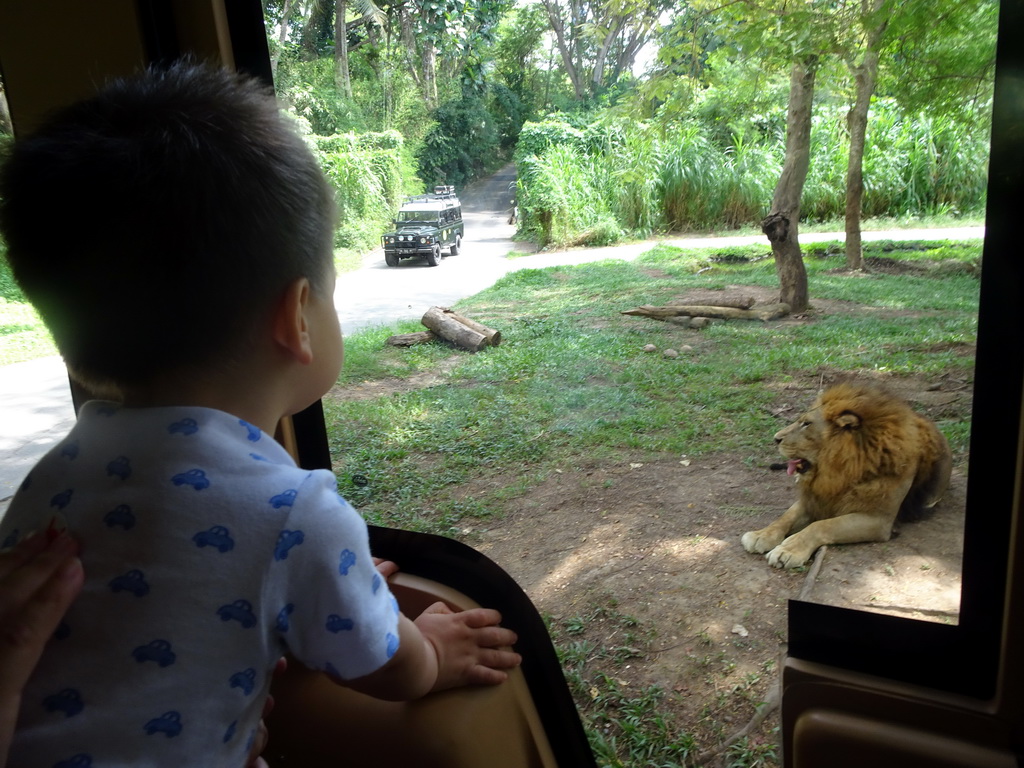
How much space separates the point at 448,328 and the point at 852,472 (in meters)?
1.12

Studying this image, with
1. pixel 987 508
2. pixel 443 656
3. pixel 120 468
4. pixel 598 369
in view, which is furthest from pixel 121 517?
pixel 598 369

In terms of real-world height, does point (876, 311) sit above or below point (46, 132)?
below

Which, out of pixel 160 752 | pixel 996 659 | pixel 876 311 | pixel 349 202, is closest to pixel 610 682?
pixel 996 659

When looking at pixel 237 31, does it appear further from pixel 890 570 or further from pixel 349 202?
pixel 890 570

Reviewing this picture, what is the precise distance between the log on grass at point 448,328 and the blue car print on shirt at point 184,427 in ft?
4.68

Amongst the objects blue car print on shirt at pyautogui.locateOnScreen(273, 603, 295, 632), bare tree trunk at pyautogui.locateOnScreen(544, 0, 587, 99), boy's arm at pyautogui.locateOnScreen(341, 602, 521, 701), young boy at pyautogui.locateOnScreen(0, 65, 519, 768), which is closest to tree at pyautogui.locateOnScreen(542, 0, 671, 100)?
bare tree trunk at pyautogui.locateOnScreen(544, 0, 587, 99)

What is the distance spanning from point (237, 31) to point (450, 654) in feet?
2.77

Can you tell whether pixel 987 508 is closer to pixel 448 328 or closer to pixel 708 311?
pixel 708 311

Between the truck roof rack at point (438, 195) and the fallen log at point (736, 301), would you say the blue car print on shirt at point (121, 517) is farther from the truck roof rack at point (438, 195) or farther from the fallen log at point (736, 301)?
the fallen log at point (736, 301)

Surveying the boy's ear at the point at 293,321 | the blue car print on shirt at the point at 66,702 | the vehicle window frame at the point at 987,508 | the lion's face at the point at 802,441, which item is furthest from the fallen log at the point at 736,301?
the blue car print on shirt at the point at 66,702

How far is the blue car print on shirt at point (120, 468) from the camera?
1.94 feet

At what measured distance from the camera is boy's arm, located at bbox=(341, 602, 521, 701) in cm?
68

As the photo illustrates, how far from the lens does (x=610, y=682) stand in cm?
116

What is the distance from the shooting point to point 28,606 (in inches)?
21.9
